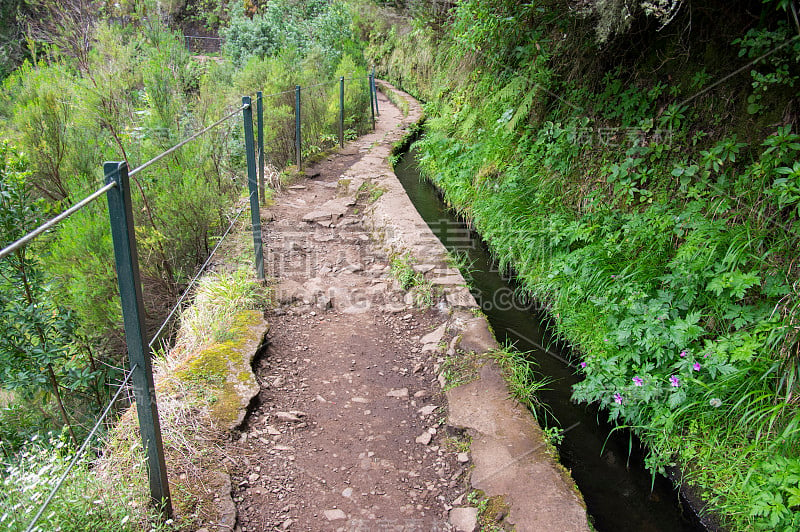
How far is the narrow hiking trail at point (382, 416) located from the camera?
2.42 metres

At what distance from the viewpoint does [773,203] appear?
308 centimetres

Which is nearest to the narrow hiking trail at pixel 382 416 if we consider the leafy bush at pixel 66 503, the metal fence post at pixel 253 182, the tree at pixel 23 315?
the metal fence post at pixel 253 182

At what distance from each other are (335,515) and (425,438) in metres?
0.73

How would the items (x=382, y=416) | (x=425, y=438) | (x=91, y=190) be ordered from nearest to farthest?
(x=425, y=438), (x=382, y=416), (x=91, y=190)

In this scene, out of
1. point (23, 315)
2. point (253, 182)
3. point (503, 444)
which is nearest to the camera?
point (23, 315)

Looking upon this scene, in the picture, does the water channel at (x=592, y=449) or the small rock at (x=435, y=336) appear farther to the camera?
the small rock at (x=435, y=336)

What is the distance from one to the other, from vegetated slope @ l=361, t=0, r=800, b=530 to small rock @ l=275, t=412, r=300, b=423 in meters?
1.83

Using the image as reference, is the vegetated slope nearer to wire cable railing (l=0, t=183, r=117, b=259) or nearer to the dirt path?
the dirt path

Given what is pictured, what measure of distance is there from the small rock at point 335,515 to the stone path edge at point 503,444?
2.17 ft

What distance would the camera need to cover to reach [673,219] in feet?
11.9

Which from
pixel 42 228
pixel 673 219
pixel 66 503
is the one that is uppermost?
pixel 42 228

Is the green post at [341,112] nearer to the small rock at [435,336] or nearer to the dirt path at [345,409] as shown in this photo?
the dirt path at [345,409]

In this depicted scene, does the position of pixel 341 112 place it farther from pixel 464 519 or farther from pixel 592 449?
pixel 464 519

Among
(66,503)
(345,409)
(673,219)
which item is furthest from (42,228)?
(673,219)
